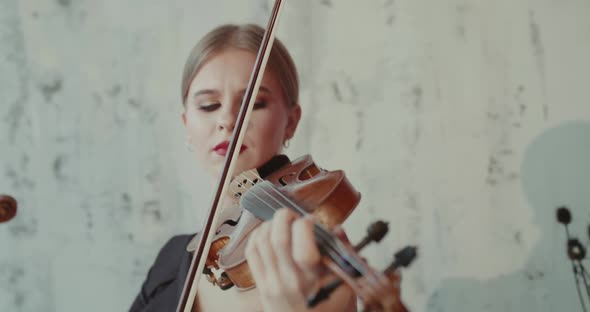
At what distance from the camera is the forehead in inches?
29.8

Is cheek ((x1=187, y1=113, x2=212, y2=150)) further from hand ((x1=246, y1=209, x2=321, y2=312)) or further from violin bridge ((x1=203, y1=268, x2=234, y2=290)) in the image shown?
hand ((x1=246, y1=209, x2=321, y2=312))

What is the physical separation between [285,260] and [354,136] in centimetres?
54

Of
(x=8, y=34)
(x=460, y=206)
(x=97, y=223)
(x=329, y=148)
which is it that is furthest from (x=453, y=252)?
(x=8, y=34)

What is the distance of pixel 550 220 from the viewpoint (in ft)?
2.71

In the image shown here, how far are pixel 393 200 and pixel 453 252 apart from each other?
14cm

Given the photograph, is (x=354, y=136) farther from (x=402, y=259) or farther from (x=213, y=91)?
(x=402, y=259)

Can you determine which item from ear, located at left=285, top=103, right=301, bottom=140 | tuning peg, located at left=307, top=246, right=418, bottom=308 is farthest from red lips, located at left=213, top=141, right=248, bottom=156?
tuning peg, located at left=307, top=246, right=418, bottom=308

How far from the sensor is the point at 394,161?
3.00 feet

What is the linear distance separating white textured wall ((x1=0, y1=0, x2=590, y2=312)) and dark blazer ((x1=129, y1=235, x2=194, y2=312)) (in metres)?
0.17

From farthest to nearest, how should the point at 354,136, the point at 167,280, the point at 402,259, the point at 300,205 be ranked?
the point at 354,136, the point at 167,280, the point at 300,205, the point at 402,259

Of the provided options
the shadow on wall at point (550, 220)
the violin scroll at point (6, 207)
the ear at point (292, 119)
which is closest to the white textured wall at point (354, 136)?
the shadow on wall at point (550, 220)

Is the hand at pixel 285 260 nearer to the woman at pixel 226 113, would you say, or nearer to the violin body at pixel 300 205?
the violin body at pixel 300 205

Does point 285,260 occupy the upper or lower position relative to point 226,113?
lower

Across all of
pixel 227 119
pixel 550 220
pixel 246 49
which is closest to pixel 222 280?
pixel 227 119
